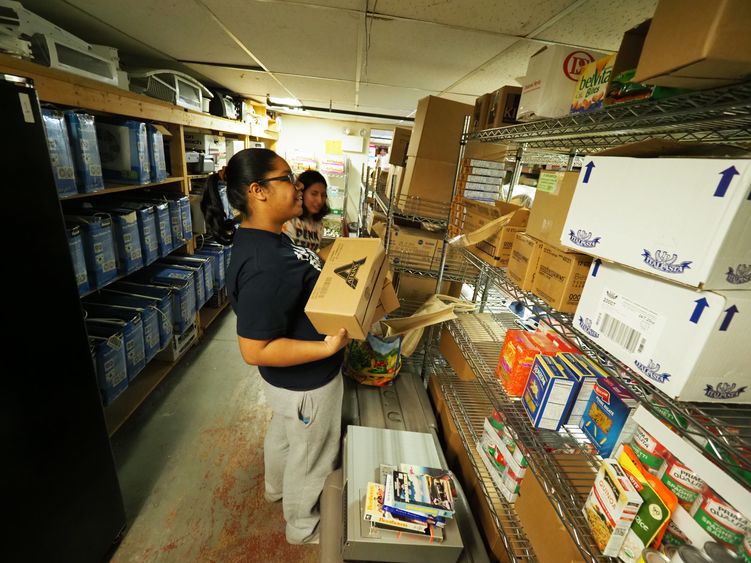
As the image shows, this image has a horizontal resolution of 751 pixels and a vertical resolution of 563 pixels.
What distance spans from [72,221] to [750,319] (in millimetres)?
2425

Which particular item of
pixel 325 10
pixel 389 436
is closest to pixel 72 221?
pixel 325 10

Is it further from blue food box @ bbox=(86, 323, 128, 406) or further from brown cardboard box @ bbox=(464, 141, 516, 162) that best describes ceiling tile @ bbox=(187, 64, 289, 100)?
blue food box @ bbox=(86, 323, 128, 406)

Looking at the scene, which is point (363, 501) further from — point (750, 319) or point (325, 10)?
point (325, 10)

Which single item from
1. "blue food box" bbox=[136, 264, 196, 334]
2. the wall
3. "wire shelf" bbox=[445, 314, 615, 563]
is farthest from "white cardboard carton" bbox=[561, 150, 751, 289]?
the wall

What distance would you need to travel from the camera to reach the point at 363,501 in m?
1.19

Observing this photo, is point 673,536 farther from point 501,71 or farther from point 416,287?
point 501,71

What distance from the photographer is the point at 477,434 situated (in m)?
1.54

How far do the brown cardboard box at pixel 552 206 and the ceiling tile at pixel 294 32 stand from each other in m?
1.12

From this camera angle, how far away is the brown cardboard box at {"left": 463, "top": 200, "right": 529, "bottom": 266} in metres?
1.26

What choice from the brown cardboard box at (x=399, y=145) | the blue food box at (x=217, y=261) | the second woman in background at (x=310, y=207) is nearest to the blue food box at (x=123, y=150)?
the second woman in background at (x=310, y=207)

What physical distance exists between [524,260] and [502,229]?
230mm

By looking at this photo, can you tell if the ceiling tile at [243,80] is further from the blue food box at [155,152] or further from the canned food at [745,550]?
the canned food at [745,550]

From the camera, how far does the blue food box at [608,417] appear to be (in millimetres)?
868

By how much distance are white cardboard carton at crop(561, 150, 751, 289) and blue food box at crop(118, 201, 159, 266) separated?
92.2 inches
